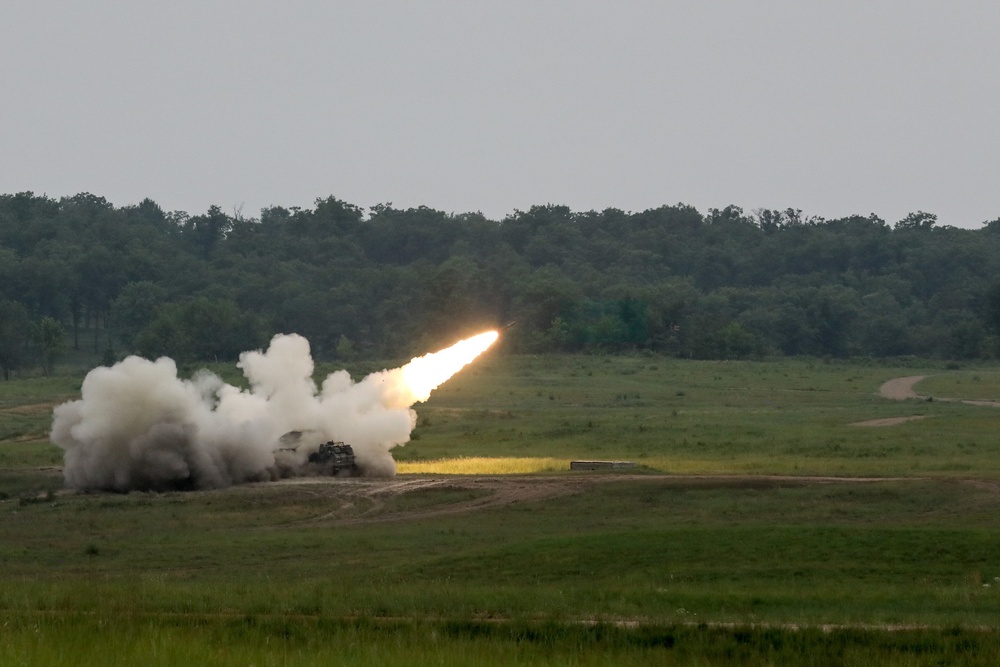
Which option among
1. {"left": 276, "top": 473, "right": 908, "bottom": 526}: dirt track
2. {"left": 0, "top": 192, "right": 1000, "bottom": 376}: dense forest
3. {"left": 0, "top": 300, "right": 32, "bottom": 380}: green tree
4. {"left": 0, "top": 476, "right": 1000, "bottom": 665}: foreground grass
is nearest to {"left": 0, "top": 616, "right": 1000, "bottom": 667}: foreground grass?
{"left": 0, "top": 476, "right": 1000, "bottom": 665}: foreground grass

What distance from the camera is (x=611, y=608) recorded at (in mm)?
24734

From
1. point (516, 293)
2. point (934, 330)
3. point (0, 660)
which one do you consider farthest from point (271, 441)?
point (934, 330)

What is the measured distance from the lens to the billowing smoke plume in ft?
161

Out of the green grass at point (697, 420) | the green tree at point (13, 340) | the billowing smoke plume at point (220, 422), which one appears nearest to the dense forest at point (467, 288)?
the green tree at point (13, 340)

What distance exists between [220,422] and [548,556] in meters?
21.8

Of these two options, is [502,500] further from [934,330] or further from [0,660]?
[934,330]

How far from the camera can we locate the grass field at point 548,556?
71.4ft

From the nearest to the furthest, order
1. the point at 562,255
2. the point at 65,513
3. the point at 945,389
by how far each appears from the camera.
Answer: the point at 65,513
the point at 945,389
the point at 562,255

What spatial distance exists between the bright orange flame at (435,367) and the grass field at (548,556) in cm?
302

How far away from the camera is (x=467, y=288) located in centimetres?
13712

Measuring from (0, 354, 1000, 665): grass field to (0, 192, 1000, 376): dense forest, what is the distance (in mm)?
57828

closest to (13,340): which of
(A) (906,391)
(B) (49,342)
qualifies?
(B) (49,342)

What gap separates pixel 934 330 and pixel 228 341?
6692 centimetres

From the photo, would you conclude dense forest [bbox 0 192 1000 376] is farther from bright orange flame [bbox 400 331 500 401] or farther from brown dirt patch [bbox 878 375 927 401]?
bright orange flame [bbox 400 331 500 401]
